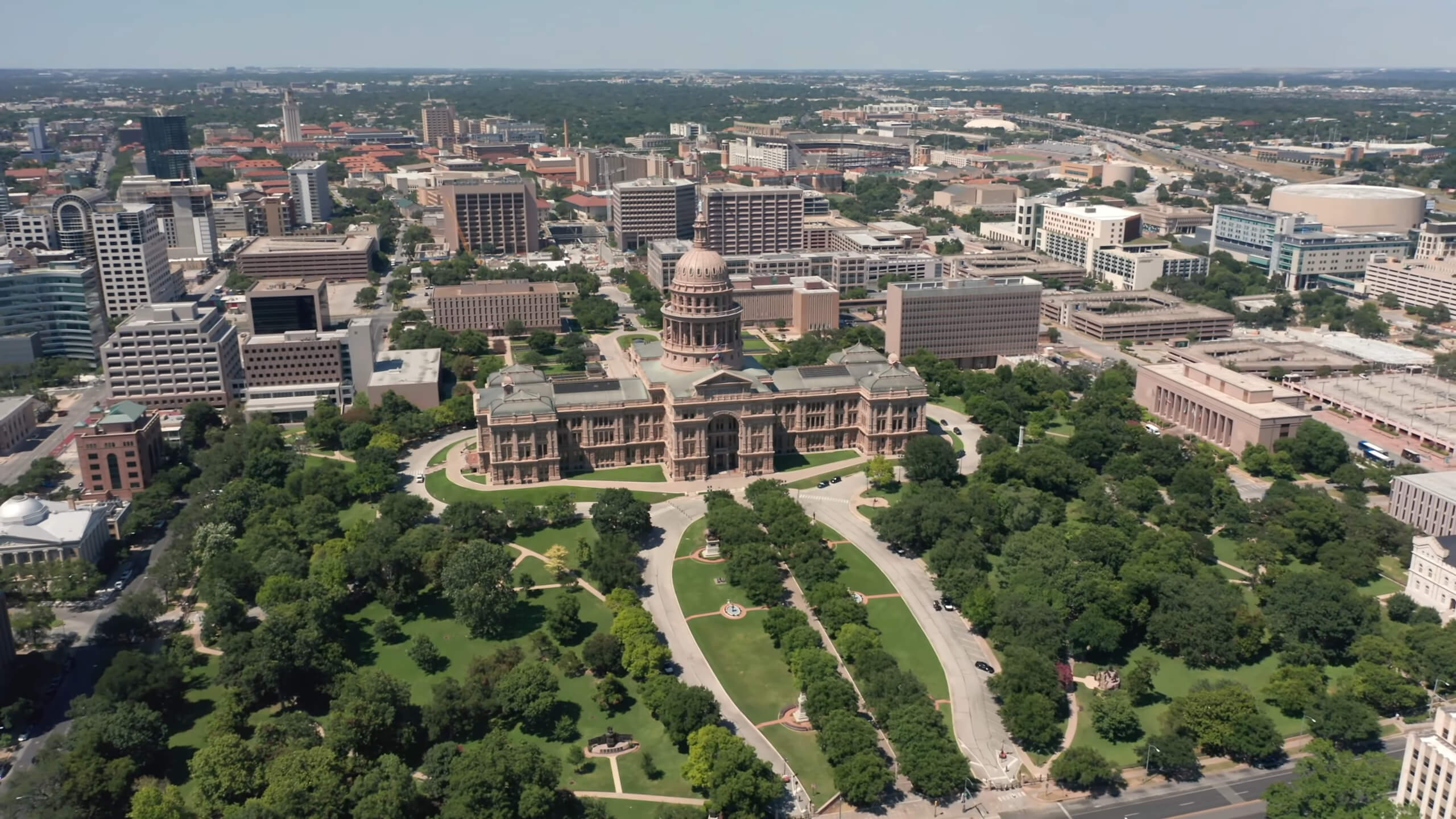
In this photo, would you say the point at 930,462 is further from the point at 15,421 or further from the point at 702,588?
the point at 15,421

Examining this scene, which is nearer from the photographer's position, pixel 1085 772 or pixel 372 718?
pixel 1085 772

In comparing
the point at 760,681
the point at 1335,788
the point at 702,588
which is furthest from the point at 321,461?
the point at 1335,788

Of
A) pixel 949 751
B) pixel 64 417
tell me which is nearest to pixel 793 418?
pixel 949 751

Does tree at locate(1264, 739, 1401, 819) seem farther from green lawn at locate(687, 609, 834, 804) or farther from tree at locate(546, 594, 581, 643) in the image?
tree at locate(546, 594, 581, 643)

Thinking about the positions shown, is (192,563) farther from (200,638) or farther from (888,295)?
(888,295)

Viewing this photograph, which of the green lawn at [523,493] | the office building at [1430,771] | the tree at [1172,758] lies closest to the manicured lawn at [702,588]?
the green lawn at [523,493]

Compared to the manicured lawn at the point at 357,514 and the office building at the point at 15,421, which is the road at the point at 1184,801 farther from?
the office building at the point at 15,421

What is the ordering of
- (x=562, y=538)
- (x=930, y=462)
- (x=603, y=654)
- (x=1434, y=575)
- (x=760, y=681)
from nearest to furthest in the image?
(x=603, y=654) → (x=760, y=681) → (x=1434, y=575) → (x=562, y=538) → (x=930, y=462)
